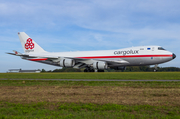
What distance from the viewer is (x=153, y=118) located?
15.8ft

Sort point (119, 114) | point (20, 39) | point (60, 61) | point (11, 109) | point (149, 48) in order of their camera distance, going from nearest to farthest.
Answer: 1. point (119, 114)
2. point (11, 109)
3. point (149, 48)
4. point (60, 61)
5. point (20, 39)

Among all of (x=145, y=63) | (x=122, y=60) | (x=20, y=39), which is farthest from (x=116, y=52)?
(x=20, y=39)

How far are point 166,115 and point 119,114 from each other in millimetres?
1327

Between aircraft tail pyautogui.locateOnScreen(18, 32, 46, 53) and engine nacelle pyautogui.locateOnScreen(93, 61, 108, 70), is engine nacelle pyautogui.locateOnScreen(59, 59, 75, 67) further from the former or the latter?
aircraft tail pyautogui.locateOnScreen(18, 32, 46, 53)

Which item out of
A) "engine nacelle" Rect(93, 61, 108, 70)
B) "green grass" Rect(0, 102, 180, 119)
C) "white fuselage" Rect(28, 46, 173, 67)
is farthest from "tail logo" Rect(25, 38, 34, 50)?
"green grass" Rect(0, 102, 180, 119)

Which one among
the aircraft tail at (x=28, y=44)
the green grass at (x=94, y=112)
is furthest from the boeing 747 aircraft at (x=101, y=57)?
the green grass at (x=94, y=112)

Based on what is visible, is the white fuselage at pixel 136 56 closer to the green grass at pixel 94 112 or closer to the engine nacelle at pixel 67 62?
the engine nacelle at pixel 67 62

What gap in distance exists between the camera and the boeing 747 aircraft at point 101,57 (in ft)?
119

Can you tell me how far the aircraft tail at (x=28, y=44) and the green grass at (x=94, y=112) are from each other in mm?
44012

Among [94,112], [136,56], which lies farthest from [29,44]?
[94,112]

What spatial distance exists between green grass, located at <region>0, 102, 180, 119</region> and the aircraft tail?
4401 centimetres

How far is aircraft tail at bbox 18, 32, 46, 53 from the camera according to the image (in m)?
48.2

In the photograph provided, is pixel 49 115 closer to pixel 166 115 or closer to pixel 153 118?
pixel 153 118

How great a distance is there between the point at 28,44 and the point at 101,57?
21266 mm
